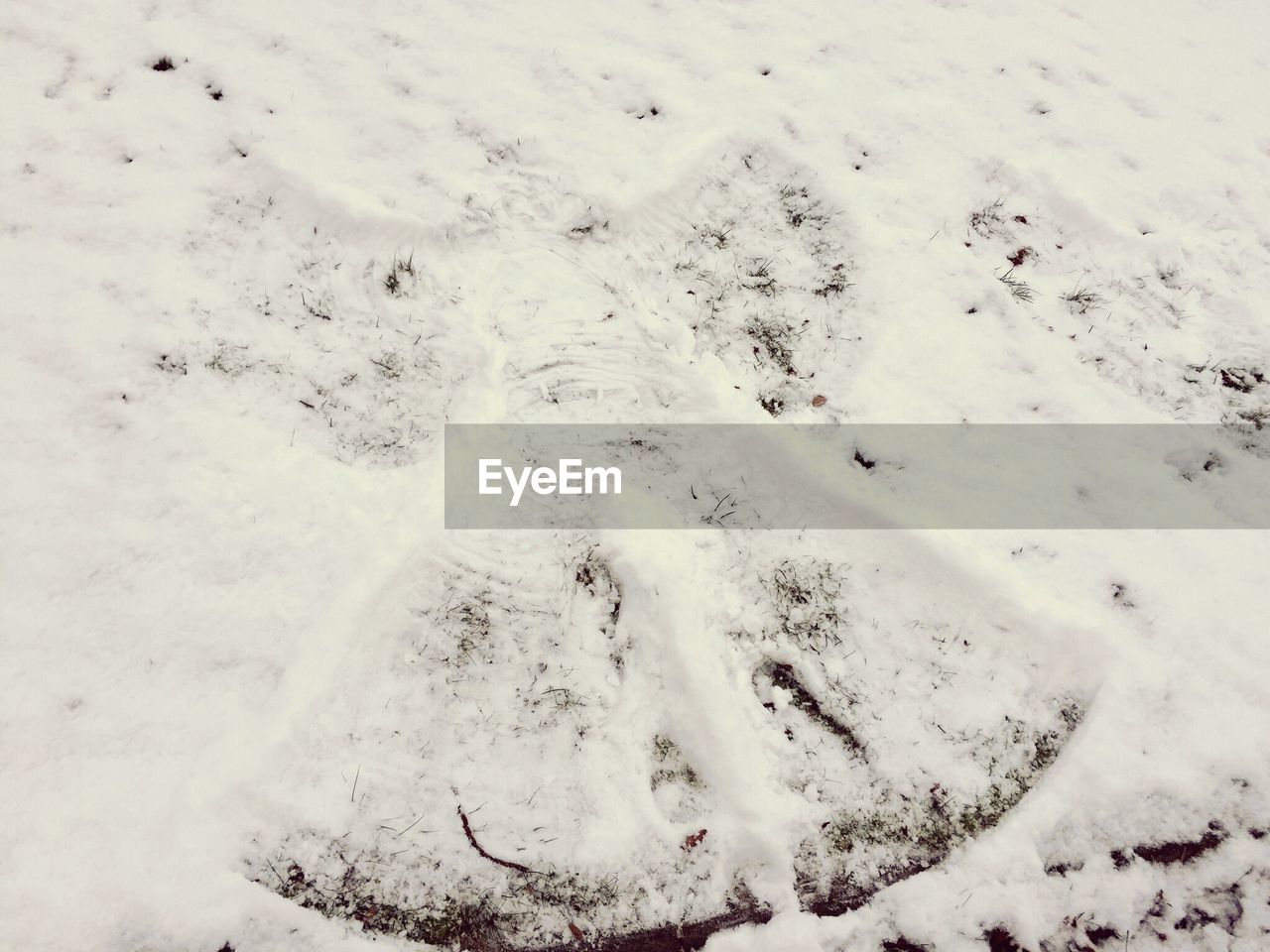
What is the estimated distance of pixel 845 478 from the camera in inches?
131

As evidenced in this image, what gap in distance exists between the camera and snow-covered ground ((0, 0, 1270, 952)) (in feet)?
8.77

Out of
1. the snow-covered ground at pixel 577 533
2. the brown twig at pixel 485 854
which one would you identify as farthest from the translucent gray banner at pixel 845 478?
the brown twig at pixel 485 854

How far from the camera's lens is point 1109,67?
15.6 feet

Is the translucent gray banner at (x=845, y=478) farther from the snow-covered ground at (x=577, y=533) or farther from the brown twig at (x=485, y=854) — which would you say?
the brown twig at (x=485, y=854)

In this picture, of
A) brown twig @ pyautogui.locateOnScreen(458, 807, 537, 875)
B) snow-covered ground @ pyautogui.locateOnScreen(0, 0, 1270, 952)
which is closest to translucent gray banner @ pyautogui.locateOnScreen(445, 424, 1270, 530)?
snow-covered ground @ pyautogui.locateOnScreen(0, 0, 1270, 952)

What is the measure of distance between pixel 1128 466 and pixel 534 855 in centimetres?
338

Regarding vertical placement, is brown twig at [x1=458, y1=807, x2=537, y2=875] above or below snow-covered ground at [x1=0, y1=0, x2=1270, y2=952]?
below

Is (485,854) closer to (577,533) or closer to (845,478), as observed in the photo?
(577,533)

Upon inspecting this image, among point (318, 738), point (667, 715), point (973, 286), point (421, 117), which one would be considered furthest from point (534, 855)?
point (421, 117)

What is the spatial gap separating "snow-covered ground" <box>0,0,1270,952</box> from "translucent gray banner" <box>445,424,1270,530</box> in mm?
110

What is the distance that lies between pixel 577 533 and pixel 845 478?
1325 mm

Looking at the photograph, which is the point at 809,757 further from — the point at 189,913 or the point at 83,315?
the point at 83,315

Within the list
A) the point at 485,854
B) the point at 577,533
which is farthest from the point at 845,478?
the point at 485,854

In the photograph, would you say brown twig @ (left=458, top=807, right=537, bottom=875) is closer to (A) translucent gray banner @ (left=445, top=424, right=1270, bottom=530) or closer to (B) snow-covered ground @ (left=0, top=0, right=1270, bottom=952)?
(B) snow-covered ground @ (left=0, top=0, right=1270, bottom=952)
